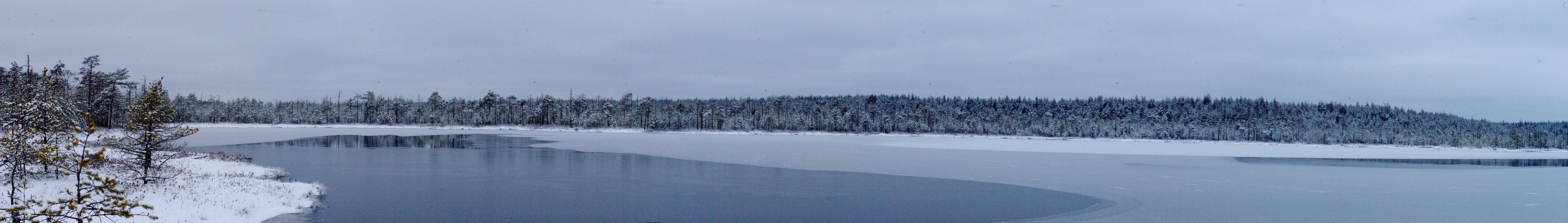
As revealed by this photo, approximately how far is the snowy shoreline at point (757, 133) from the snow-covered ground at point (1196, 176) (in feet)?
60.4

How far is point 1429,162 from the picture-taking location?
154 ft

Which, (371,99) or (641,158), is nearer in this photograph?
(641,158)

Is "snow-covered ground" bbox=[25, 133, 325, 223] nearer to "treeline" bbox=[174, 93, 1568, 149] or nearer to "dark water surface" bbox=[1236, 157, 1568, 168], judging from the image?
"dark water surface" bbox=[1236, 157, 1568, 168]

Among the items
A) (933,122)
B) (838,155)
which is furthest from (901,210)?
(933,122)

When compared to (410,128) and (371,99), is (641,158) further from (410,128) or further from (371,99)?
(371,99)

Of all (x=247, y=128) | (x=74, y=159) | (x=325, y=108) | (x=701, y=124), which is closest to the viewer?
(x=74, y=159)

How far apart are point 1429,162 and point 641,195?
49089mm

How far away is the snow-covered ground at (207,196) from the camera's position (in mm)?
14180

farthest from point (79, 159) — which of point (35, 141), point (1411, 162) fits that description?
point (1411, 162)

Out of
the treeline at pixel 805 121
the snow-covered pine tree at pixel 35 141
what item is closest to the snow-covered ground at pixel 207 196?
the snow-covered pine tree at pixel 35 141

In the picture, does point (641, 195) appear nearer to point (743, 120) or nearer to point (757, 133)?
point (757, 133)

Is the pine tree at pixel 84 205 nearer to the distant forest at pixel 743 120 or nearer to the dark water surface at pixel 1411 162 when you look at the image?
the dark water surface at pixel 1411 162

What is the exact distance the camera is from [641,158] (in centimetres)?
3772

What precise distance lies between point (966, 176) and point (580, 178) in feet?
42.2
